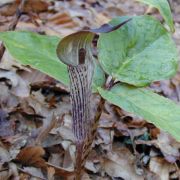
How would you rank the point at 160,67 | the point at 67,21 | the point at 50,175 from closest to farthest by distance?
the point at 160,67 → the point at 50,175 → the point at 67,21

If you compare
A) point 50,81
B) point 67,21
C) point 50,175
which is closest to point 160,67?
point 50,175

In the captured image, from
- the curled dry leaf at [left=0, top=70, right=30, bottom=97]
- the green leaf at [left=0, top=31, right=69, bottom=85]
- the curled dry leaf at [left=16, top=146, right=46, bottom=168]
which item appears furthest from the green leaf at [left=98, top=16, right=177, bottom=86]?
the curled dry leaf at [left=0, top=70, right=30, bottom=97]

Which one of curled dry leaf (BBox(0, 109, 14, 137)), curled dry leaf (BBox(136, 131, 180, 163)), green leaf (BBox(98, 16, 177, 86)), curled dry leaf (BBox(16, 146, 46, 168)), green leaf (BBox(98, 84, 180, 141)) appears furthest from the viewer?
curled dry leaf (BBox(136, 131, 180, 163))

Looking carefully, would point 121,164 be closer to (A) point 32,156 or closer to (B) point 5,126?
(A) point 32,156

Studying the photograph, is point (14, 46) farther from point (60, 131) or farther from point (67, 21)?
point (67, 21)

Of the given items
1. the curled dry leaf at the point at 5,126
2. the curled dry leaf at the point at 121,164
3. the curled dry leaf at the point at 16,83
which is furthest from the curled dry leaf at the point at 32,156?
the curled dry leaf at the point at 16,83

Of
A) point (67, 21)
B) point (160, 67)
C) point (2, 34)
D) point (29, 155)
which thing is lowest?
point (67, 21)

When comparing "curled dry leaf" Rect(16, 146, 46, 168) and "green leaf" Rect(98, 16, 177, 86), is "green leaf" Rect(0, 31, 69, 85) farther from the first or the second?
"curled dry leaf" Rect(16, 146, 46, 168)

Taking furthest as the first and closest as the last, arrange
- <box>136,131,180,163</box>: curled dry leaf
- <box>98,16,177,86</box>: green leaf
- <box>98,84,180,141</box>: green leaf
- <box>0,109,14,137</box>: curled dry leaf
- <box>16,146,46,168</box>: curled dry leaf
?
<box>136,131,180,163</box>: curled dry leaf
<box>0,109,14,137</box>: curled dry leaf
<box>16,146,46,168</box>: curled dry leaf
<box>98,16,177,86</box>: green leaf
<box>98,84,180,141</box>: green leaf
